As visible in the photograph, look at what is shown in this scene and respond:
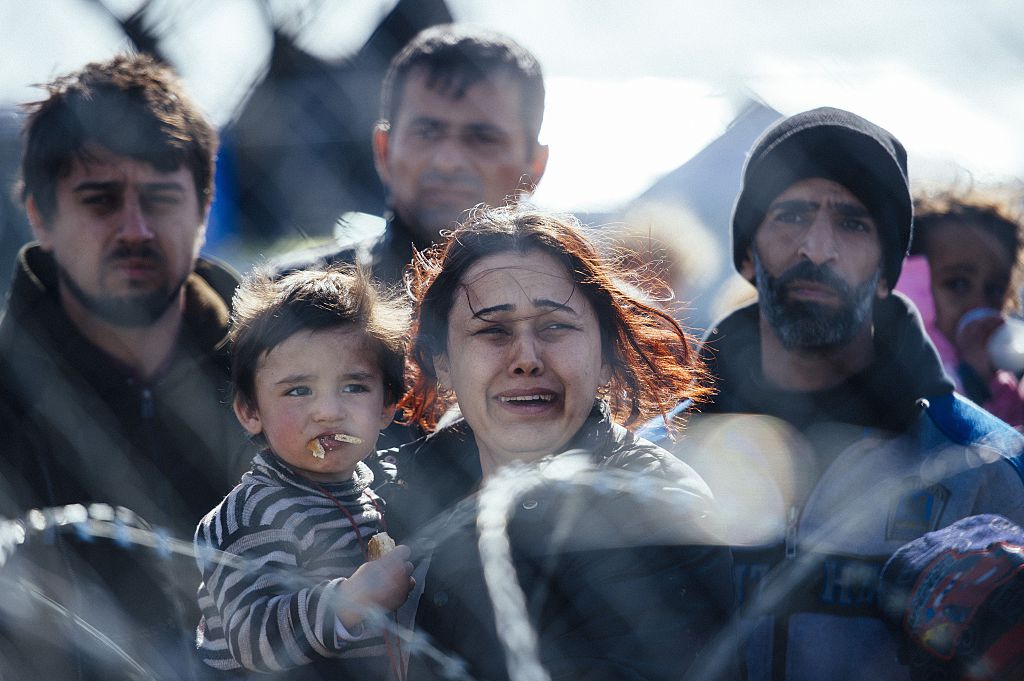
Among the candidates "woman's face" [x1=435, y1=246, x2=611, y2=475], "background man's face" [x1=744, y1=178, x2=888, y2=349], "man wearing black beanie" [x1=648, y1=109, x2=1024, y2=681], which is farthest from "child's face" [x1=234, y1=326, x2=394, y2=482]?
"background man's face" [x1=744, y1=178, x2=888, y2=349]

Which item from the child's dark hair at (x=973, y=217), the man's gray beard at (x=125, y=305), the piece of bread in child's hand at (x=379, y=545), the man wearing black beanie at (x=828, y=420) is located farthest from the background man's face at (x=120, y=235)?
the child's dark hair at (x=973, y=217)

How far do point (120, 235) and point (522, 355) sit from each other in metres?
0.86

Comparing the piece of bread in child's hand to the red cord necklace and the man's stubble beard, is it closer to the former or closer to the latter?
the red cord necklace

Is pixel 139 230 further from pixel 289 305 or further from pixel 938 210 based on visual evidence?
pixel 938 210

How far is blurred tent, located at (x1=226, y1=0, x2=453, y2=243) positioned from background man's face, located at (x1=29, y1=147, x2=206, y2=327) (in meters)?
4.65

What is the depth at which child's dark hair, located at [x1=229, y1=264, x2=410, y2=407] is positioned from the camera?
1.32m

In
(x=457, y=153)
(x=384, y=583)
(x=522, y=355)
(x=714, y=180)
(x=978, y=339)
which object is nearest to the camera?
(x=384, y=583)

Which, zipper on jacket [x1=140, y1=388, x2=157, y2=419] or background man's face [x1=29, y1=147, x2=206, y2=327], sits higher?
background man's face [x1=29, y1=147, x2=206, y2=327]

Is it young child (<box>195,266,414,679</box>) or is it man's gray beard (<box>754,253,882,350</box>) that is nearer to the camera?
young child (<box>195,266,414,679</box>)

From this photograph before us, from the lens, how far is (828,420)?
1.46m

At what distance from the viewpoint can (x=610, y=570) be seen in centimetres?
91

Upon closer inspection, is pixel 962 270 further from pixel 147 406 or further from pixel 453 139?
pixel 147 406

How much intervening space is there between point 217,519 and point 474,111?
3.08 feet

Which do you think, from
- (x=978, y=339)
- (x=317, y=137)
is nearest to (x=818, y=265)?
(x=978, y=339)
